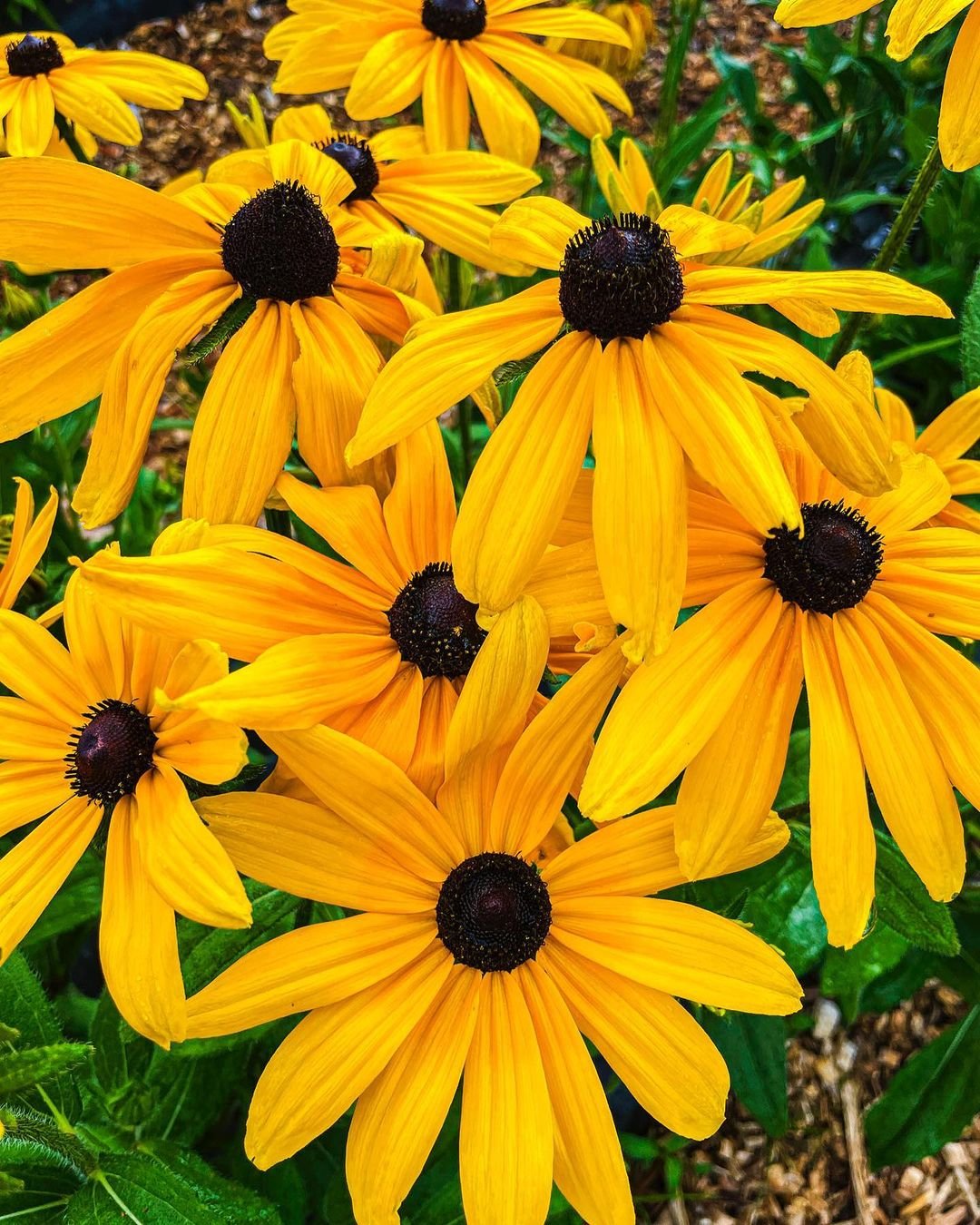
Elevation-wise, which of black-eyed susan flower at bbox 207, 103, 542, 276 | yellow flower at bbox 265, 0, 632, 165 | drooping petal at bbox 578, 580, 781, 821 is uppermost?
yellow flower at bbox 265, 0, 632, 165

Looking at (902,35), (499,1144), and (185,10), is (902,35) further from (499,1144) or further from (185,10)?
(185,10)

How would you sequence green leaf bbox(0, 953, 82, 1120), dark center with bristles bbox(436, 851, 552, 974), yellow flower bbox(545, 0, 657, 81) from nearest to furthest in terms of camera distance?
dark center with bristles bbox(436, 851, 552, 974) < green leaf bbox(0, 953, 82, 1120) < yellow flower bbox(545, 0, 657, 81)

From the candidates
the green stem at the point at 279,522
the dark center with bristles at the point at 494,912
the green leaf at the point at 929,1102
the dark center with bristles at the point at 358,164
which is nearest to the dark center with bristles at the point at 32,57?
the dark center with bristles at the point at 358,164

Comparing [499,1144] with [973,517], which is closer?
[499,1144]

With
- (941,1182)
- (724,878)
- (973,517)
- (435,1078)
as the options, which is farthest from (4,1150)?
(941,1182)

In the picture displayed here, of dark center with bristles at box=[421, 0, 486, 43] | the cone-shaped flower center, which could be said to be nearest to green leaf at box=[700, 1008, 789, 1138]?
the cone-shaped flower center

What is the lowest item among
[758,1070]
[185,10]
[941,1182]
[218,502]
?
[941,1182]

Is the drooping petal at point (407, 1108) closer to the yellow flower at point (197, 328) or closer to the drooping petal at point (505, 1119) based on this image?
the drooping petal at point (505, 1119)

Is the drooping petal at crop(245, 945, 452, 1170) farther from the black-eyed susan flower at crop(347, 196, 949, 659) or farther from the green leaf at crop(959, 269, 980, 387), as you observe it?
the green leaf at crop(959, 269, 980, 387)
